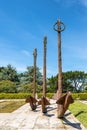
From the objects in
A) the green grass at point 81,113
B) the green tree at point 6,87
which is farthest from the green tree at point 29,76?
the green grass at point 81,113

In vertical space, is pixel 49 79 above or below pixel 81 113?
above

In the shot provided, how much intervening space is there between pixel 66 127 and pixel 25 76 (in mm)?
47380

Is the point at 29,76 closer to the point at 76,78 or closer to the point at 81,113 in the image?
the point at 76,78

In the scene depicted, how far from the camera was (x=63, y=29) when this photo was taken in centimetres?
969

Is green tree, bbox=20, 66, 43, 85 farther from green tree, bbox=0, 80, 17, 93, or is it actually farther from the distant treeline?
green tree, bbox=0, 80, 17, 93

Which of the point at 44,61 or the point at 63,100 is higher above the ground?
the point at 44,61

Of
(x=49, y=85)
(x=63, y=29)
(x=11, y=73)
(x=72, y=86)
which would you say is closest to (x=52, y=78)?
(x=49, y=85)

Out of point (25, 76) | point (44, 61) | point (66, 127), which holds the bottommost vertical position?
point (66, 127)

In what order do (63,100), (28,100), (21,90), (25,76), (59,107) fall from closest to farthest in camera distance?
(63,100) → (59,107) → (28,100) → (21,90) → (25,76)

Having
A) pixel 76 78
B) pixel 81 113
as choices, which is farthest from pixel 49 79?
pixel 81 113

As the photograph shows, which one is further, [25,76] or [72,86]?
[72,86]

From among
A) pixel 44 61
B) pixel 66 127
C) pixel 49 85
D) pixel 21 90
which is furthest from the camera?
pixel 49 85

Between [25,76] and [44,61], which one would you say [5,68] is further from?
[44,61]

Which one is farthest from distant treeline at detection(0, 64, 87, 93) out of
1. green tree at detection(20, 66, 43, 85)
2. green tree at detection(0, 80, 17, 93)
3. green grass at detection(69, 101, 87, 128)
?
green grass at detection(69, 101, 87, 128)
